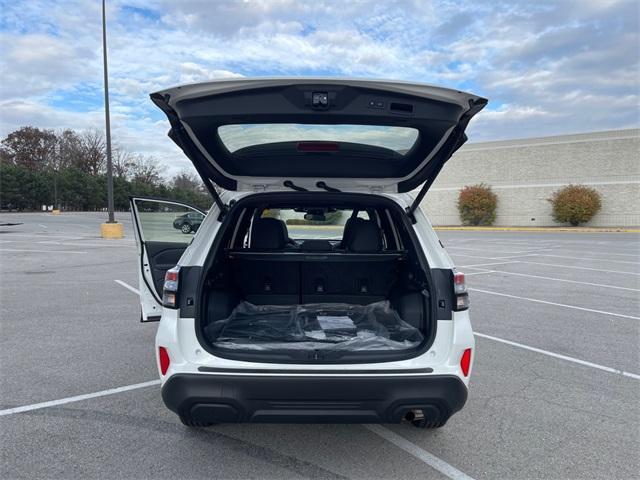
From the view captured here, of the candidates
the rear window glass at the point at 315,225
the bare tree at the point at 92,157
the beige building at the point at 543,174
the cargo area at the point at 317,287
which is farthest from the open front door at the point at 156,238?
the bare tree at the point at 92,157

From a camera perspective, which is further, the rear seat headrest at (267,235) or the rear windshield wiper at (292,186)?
the rear seat headrest at (267,235)

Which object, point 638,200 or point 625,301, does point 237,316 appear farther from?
point 638,200

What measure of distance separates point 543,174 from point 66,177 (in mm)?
55310

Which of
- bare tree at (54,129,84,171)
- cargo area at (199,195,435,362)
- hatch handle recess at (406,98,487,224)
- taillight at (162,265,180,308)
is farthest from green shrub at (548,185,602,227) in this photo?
bare tree at (54,129,84,171)

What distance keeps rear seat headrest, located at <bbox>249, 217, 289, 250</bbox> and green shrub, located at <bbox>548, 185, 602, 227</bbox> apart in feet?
98.2

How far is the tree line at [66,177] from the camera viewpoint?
55406 millimetres

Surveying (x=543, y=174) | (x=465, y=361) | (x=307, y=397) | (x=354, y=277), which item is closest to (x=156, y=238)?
(x=354, y=277)

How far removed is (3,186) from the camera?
2094 inches

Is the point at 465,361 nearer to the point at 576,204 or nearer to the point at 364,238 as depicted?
the point at 364,238

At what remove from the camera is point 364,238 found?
3.88 m

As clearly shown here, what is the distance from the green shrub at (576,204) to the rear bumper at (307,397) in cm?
3082

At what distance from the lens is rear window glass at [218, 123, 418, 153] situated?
8.84 feet

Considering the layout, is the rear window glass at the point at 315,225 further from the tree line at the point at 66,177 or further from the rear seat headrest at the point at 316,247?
the tree line at the point at 66,177

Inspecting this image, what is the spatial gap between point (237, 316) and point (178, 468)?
117cm
